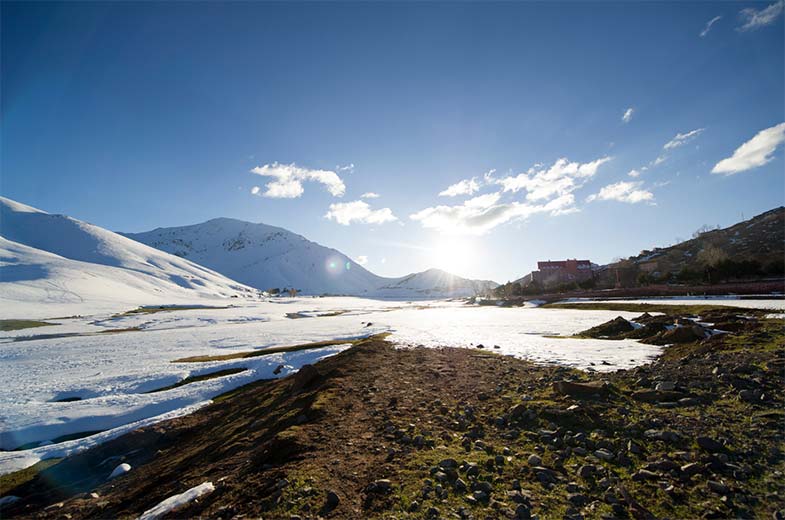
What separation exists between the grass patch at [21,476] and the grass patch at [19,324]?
363 feet

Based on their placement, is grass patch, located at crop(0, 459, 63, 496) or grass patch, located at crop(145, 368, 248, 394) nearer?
A: grass patch, located at crop(0, 459, 63, 496)

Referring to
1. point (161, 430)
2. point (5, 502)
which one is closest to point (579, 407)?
point (161, 430)

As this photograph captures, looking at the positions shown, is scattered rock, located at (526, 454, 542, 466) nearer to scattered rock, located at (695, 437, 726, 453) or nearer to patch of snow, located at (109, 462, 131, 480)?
scattered rock, located at (695, 437, 726, 453)

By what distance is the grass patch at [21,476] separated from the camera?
13.5 meters

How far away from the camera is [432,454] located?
7.39m

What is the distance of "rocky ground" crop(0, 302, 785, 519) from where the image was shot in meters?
5.34

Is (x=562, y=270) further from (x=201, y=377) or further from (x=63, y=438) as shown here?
(x=63, y=438)

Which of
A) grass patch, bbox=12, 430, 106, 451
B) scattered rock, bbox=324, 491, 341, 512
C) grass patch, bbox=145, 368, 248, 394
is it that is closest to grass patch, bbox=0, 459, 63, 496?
grass patch, bbox=12, 430, 106, 451

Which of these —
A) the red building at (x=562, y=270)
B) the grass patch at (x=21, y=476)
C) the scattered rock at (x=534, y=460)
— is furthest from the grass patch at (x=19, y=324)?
the red building at (x=562, y=270)

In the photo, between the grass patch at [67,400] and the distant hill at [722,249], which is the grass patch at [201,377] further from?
the distant hill at [722,249]

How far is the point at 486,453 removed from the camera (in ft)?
23.8

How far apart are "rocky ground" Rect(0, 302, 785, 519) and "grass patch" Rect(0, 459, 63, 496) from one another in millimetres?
107

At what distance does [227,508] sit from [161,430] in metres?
14.8

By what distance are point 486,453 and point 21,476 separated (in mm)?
20795
